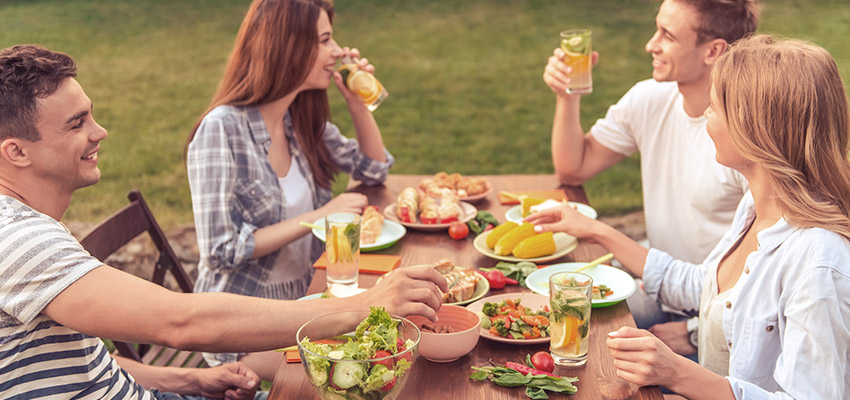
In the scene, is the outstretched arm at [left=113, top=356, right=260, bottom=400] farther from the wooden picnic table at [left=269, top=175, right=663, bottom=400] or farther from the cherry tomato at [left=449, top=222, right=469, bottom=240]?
the cherry tomato at [left=449, top=222, right=469, bottom=240]

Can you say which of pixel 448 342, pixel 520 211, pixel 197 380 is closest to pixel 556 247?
pixel 520 211

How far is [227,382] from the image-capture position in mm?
2535

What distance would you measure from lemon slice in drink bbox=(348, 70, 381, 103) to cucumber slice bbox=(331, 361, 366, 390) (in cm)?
198

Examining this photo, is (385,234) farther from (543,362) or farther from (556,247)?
(543,362)

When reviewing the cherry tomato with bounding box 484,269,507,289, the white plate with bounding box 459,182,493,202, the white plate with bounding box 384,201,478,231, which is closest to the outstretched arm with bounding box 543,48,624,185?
the white plate with bounding box 459,182,493,202

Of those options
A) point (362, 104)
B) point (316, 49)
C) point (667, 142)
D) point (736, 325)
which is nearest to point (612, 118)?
point (667, 142)

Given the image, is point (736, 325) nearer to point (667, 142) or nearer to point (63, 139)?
point (667, 142)

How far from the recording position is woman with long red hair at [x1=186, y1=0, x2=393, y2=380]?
2988mm

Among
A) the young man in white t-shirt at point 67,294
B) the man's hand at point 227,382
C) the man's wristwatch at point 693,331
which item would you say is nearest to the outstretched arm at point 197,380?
A: the man's hand at point 227,382

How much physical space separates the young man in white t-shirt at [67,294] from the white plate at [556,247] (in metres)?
0.68

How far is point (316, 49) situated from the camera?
3.26m

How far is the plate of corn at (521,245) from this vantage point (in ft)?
8.87

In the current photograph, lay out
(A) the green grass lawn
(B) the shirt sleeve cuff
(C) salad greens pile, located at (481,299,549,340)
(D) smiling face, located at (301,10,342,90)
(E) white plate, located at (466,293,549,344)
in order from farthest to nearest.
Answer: (A) the green grass lawn, (D) smiling face, located at (301,10,342,90), (B) the shirt sleeve cuff, (E) white plate, located at (466,293,549,344), (C) salad greens pile, located at (481,299,549,340)

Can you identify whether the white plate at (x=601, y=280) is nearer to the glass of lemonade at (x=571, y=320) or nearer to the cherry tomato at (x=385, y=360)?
the glass of lemonade at (x=571, y=320)
